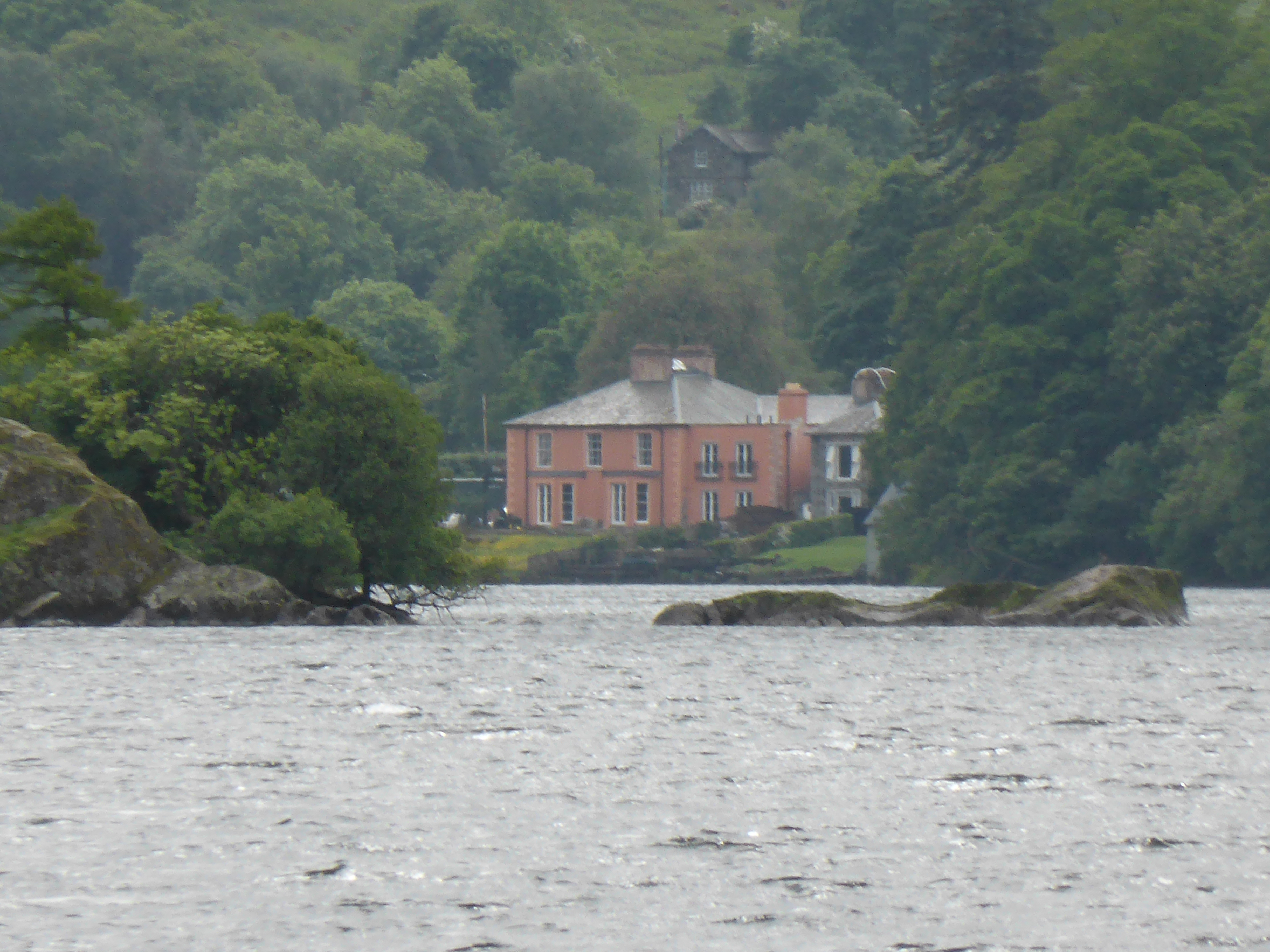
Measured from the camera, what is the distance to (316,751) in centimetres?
3061

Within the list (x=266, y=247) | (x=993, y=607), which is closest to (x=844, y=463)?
(x=266, y=247)

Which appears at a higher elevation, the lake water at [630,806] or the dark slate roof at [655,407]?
the dark slate roof at [655,407]

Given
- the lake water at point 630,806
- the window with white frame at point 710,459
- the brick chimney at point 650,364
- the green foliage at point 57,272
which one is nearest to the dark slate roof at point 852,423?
the window with white frame at point 710,459

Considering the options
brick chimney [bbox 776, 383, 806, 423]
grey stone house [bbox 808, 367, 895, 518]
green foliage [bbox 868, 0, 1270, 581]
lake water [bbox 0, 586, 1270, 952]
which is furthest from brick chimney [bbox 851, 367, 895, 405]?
lake water [bbox 0, 586, 1270, 952]

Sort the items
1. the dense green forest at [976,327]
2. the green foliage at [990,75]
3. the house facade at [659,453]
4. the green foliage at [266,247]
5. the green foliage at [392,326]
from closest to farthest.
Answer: the dense green forest at [976,327] < the green foliage at [990,75] < the house facade at [659,453] < the green foliage at [392,326] < the green foliage at [266,247]

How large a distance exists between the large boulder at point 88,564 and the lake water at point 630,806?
29.6 ft

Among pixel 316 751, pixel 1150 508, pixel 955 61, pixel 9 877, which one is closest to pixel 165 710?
pixel 316 751

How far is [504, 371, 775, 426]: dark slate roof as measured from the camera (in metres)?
133

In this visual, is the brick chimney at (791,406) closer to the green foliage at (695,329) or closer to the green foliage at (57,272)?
the green foliage at (695,329)

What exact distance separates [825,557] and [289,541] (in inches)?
2411

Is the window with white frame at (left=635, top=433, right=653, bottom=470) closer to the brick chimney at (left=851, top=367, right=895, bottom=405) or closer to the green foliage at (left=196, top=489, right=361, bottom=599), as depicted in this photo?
the brick chimney at (left=851, top=367, right=895, bottom=405)

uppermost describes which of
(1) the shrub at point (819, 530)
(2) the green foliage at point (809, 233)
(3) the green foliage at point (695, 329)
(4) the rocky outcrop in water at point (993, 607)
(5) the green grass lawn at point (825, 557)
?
(2) the green foliage at point (809, 233)

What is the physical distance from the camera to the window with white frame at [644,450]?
13250 cm

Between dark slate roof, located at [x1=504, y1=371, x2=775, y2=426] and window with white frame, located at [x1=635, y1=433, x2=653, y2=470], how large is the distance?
0.72 metres
